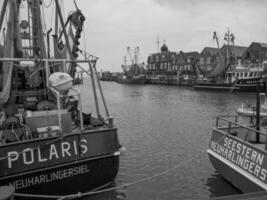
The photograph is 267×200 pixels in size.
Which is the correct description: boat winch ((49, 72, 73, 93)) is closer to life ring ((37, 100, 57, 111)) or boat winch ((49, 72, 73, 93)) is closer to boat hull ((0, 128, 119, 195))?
boat hull ((0, 128, 119, 195))

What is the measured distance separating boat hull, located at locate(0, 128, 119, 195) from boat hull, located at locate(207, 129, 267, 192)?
11.9 feet

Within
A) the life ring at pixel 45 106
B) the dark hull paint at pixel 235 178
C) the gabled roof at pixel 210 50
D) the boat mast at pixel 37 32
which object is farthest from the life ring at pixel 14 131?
the gabled roof at pixel 210 50

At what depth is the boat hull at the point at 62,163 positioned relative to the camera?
7109 mm

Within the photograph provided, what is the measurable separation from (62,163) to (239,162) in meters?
5.15

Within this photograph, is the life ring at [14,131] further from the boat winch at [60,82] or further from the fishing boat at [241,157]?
the fishing boat at [241,157]

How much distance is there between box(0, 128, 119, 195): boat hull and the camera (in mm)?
7109

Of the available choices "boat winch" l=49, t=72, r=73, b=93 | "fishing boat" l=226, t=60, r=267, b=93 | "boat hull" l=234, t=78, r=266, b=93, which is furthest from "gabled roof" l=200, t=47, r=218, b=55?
"boat winch" l=49, t=72, r=73, b=93

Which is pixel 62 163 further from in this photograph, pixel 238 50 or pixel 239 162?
pixel 238 50

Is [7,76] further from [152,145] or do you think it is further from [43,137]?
[152,145]

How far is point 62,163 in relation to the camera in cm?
764

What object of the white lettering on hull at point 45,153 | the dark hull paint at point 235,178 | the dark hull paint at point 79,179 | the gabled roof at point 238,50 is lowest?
the dark hull paint at point 235,178

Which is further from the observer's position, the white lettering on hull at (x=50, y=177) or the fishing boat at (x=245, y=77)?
the fishing boat at (x=245, y=77)

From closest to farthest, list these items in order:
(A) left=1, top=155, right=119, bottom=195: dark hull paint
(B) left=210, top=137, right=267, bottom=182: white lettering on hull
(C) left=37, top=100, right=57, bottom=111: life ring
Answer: (A) left=1, top=155, right=119, bottom=195: dark hull paint
(B) left=210, top=137, right=267, bottom=182: white lettering on hull
(C) left=37, top=100, right=57, bottom=111: life ring

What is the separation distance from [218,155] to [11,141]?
6.61 m
